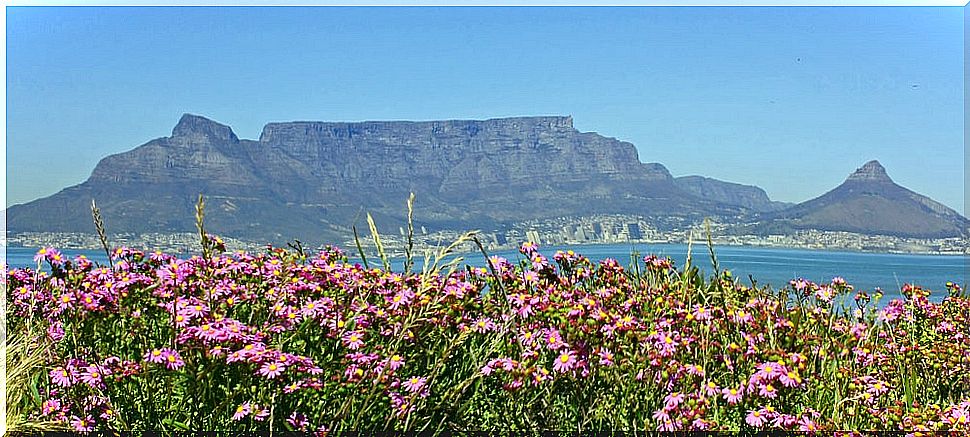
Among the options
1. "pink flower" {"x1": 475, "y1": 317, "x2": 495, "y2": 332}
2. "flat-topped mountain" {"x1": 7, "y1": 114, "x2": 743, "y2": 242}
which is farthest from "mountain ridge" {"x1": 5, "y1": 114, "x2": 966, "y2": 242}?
"pink flower" {"x1": 475, "y1": 317, "x2": 495, "y2": 332}

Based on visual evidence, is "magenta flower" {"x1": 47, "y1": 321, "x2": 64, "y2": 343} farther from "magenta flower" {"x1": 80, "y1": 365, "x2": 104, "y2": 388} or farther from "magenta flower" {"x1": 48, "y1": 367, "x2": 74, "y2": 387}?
"magenta flower" {"x1": 80, "y1": 365, "x2": 104, "y2": 388}

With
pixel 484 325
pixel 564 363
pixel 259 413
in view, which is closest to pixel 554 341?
pixel 564 363

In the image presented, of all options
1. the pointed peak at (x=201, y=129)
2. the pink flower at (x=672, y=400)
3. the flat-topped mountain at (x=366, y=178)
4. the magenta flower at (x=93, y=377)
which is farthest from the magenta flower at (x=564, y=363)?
the pointed peak at (x=201, y=129)

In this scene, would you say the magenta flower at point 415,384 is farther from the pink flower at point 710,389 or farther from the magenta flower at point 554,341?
the pink flower at point 710,389

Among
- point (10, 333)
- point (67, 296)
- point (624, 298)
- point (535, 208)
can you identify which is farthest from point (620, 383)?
point (535, 208)

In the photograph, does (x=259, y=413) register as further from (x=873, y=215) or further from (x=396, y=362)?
(x=873, y=215)

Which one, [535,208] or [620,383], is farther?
[535,208]

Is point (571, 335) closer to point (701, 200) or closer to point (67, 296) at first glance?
point (67, 296)
